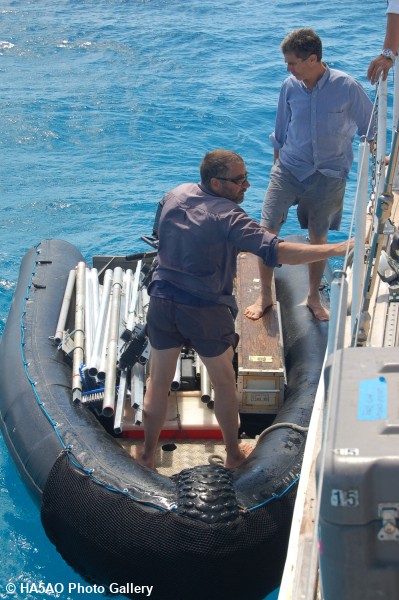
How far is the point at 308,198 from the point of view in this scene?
18.1ft

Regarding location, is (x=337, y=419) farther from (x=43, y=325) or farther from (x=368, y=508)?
(x=43, y=325)

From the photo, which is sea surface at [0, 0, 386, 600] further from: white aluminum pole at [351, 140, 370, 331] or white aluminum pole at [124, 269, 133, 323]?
white aluminum pole at [351, 140, 370, 331]

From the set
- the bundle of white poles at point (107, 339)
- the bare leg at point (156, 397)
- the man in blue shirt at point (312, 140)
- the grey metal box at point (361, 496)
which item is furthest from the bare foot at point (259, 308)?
the grey metal box at point (361, 496)

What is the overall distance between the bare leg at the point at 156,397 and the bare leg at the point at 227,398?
0.20m

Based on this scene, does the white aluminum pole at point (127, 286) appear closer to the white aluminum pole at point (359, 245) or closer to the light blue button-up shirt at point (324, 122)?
the light blue button-up shirt at point (324, 122)

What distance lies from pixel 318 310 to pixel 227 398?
157cm

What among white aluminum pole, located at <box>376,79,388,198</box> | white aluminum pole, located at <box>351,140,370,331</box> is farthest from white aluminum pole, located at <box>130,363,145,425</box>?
white aluminum pole, located at <box>376,79,388,198</box>

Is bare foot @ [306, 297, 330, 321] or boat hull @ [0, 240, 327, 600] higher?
bare foot @ [306, 297, 330, 321]

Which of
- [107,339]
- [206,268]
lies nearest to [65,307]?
[107,339]

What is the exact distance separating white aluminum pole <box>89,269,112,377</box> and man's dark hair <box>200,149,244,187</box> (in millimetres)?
1542

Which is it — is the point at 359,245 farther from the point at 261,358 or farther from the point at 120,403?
the point at 120,403

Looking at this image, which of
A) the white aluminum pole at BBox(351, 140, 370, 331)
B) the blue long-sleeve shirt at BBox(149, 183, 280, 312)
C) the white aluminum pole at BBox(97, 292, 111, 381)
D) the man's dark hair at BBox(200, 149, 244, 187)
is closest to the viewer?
the white aluminum pole at BBox(351, 140, 370, 331)

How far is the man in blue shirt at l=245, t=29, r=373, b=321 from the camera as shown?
5.12 meters

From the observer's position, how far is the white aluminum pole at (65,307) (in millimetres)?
5508
